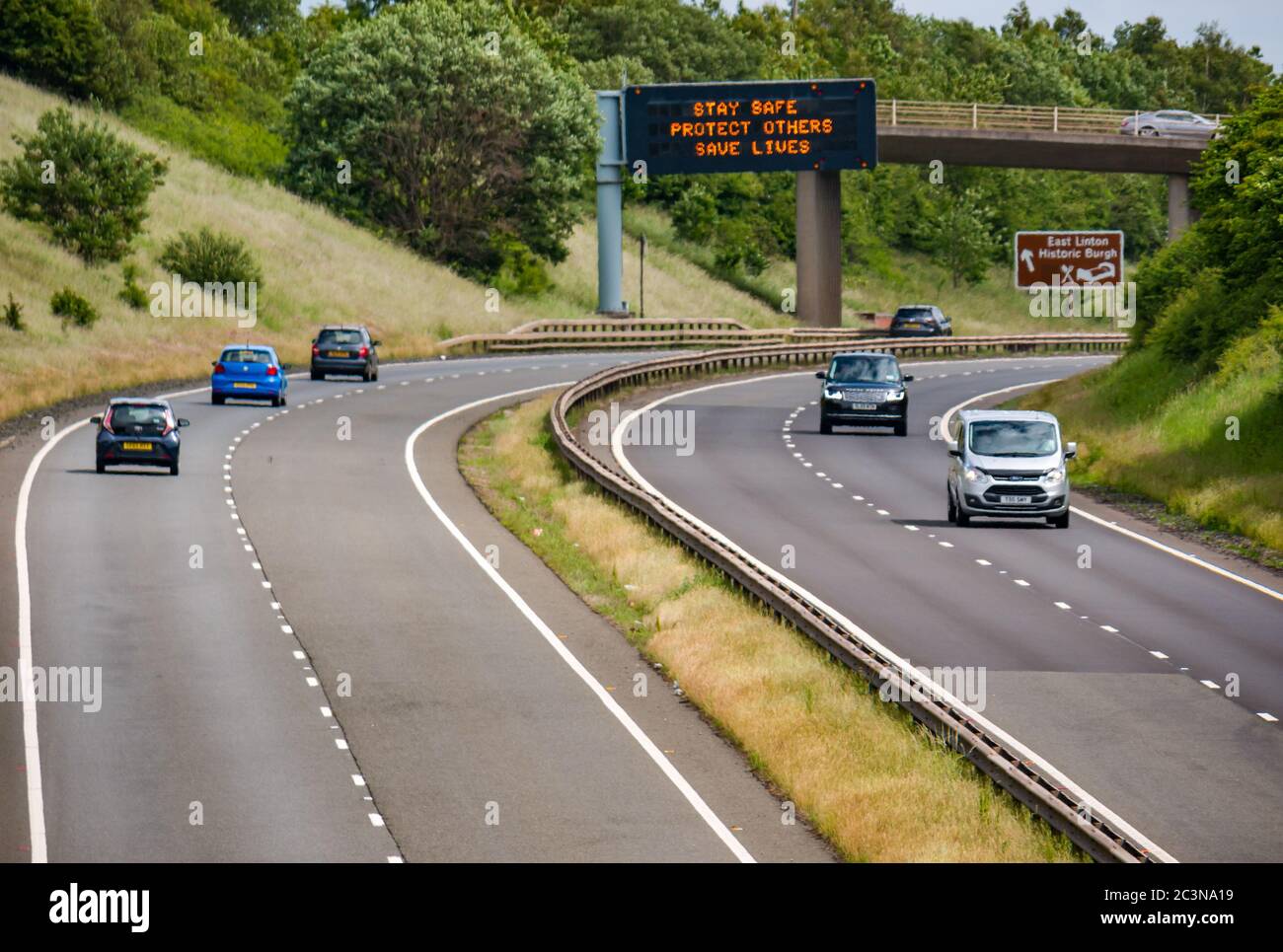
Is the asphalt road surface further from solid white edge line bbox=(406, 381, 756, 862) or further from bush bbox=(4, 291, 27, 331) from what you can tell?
bush bbox=(4, 291, 27, 331)

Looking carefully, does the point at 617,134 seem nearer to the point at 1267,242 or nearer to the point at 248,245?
the point at 248,245

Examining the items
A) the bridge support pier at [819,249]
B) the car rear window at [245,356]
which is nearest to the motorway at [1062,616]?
the car rear window at [245,356]

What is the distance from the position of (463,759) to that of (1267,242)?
104 ft

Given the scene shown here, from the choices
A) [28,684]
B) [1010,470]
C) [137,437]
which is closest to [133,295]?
[137,437]

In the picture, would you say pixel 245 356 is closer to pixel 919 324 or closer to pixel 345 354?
pixel 345 354

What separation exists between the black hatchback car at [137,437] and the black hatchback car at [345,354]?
21.8 metres

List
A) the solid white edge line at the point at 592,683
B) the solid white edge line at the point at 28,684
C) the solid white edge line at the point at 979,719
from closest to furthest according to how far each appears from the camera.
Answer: the solid white edge line at the point at 979,719 → the solid white edge line at the point at 28,684 → the solid white edge line at the point at 592,683

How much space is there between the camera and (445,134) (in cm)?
8844

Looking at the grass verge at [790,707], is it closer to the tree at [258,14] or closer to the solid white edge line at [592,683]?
the solid white edge line at [592,683]

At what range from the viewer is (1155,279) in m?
56.8

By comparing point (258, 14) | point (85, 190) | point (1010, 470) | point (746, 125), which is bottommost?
point (1010, 470)

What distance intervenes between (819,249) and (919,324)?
17.6ft

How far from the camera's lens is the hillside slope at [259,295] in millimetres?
59344

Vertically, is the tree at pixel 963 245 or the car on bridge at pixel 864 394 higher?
the tree at pixel 963 245
